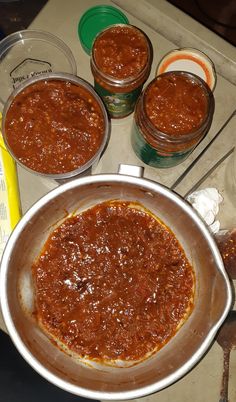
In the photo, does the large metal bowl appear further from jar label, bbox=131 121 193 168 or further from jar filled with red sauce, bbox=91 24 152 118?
jar filled with red sauce, bbox=91 24 152 118

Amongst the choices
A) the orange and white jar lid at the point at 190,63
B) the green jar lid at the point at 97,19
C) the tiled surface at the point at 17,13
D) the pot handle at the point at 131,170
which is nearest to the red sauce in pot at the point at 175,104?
the pot handle at the point at 131,170

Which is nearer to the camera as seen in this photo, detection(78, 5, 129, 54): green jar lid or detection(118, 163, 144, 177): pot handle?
detection(118, 163, 144, 177): pot handle

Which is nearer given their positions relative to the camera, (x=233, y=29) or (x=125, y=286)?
(x=125, y=286)

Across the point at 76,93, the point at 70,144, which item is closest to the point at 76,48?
the point at 76,93

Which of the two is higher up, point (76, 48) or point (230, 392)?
point (76, 48)

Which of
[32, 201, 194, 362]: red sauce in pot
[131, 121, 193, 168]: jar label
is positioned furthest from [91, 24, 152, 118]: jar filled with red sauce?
[32, 201, 194, 362]: red sauce in pot

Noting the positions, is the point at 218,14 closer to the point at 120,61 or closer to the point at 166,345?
the point at 120,61

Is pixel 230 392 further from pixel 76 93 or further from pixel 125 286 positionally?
pixel 76 93

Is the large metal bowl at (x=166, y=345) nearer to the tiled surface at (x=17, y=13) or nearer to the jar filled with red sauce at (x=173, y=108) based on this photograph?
the jar filled with red sauce at (x=173, y=108)
